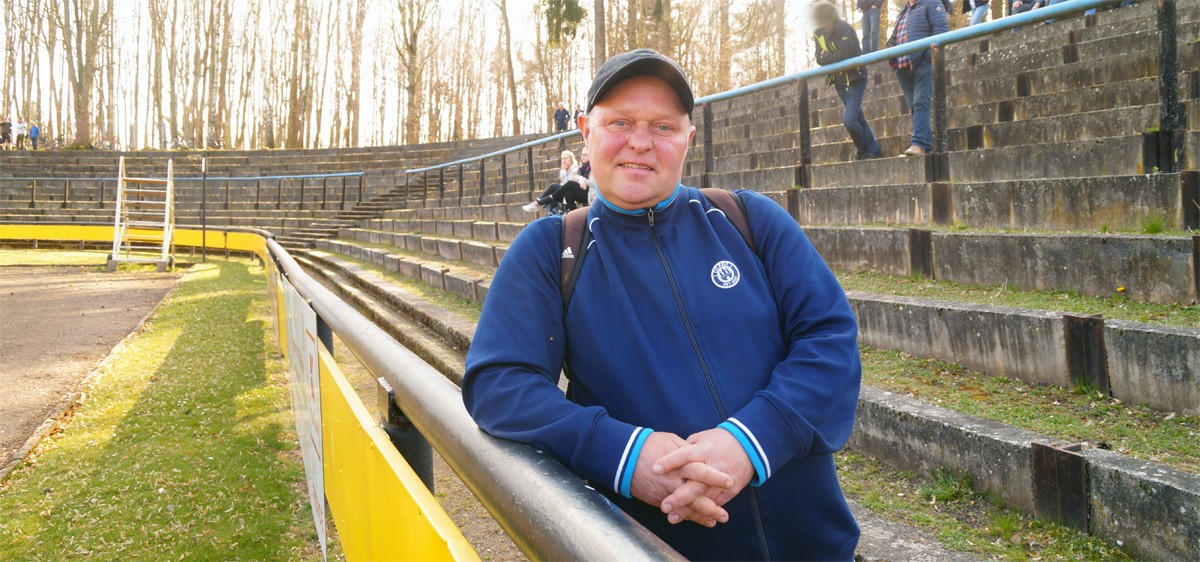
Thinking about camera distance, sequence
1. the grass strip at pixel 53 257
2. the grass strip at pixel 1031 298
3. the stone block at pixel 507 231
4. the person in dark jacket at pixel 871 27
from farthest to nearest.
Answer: the grass strip at pixel 53 257, the stone block at pixel 507 231, the person in dark jacket at pixel 871 27, the grass strip at pixel 1031 298

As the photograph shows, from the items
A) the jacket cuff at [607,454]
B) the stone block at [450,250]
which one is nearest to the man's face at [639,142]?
the jacket cuff at [607,454]

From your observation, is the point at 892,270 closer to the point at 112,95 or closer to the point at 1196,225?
the point at 1196,225

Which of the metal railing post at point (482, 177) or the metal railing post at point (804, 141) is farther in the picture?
the metal railing post at point (482, 177)

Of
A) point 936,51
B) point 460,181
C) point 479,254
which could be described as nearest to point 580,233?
point 936,51

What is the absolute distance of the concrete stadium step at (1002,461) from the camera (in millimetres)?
2369

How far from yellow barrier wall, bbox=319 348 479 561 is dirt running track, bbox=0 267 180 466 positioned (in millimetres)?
3327

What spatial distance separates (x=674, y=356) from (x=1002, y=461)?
1776 millimetres

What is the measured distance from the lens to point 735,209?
5.93 feet

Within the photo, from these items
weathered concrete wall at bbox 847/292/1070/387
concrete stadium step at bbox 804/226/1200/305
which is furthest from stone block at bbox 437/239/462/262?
weathered concrete wall at bbox 847/292/1070/387

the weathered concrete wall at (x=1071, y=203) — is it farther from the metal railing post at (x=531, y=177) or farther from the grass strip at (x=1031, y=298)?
the metal railing post at (x=531, y=177)

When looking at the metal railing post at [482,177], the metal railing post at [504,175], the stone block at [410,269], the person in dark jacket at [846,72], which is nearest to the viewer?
the person in dark jacket at [846,72]

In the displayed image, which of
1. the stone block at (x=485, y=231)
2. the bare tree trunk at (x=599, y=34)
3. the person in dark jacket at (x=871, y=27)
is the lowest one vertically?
the stone block at (x=485, y=231)

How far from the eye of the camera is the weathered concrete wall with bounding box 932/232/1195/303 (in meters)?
3.62

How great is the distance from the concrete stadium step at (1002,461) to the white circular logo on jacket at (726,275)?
1530 mm
